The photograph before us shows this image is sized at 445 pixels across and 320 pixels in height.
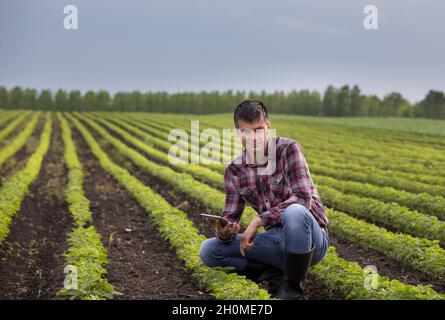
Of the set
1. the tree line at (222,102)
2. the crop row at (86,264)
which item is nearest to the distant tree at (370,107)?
the tree line at (222,102)

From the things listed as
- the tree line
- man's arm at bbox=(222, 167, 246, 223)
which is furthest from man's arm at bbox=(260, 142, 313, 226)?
the tree line

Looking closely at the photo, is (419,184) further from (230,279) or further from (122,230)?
(230,279)

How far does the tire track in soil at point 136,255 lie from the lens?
5527 mm

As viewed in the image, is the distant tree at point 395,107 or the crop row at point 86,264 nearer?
the crop row at point 86,264

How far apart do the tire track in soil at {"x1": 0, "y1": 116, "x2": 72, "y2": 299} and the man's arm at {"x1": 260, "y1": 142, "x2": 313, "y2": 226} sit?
2.64 meters

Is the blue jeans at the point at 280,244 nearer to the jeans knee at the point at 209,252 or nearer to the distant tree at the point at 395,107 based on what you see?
the jeans knee at the point at 209,252

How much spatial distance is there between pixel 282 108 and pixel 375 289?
289 feet

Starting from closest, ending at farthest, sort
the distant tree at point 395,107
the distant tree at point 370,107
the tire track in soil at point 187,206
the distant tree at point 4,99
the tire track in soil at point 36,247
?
the tire track in soil at point 187,206 → the tire track in soil at point 36,247 → the distant tree at point 370,107 → the distant tree at point 395,107 → the distant tree at point 4,99

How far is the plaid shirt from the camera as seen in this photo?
4.47 metres

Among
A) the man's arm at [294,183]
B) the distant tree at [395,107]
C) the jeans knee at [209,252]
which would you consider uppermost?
the distant tree at [395,107]

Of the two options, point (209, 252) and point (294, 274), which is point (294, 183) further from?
point (209, 252)

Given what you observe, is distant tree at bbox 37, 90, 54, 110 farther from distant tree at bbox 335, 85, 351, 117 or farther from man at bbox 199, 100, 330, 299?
man at bbox 199, 100, 330, 299

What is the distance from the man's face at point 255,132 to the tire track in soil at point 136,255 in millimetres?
1826
